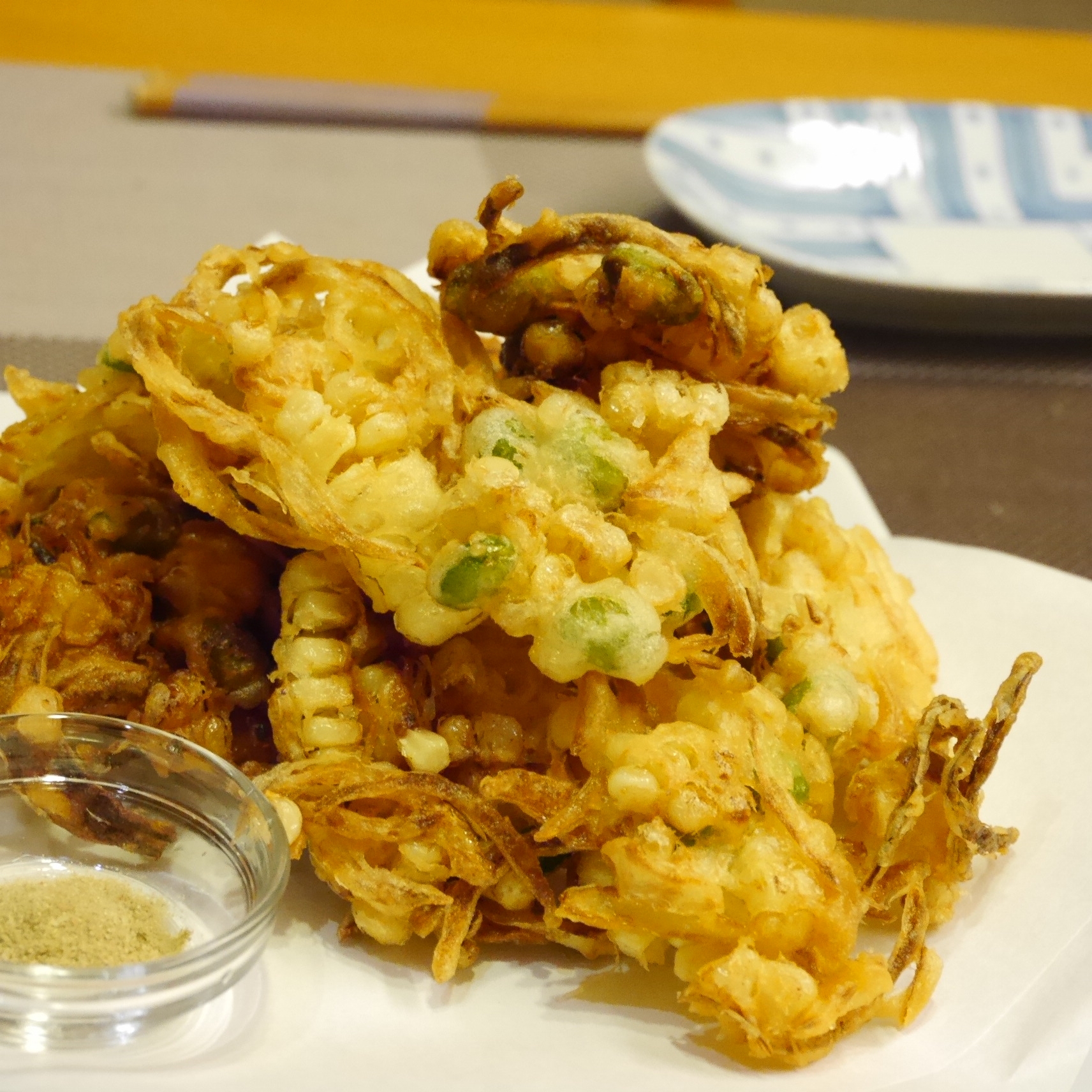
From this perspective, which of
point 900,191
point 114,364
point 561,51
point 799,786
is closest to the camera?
point 799,786

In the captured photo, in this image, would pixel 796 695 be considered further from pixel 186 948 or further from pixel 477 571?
pixel 186 948

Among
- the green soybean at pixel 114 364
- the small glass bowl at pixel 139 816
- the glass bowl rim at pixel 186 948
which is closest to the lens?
the glass bowl rim at pixel 186 948

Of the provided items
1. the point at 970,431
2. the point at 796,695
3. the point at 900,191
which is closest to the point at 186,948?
the point at 796,695

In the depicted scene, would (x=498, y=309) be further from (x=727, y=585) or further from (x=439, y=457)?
(x=727, y=585)

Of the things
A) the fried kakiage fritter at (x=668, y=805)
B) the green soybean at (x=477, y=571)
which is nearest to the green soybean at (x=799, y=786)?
the fried kakiage fritter at (x=668, y=805)

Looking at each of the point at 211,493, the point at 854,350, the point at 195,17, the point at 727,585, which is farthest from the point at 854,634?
the point at 195,17

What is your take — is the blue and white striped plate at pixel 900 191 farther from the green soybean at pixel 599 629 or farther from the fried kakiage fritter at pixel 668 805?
the green soybean at pixel 599 629
